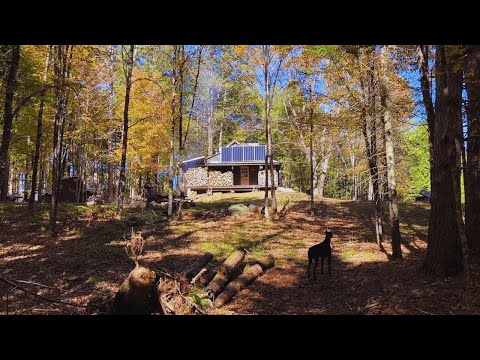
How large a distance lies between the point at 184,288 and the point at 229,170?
3385 centimetres

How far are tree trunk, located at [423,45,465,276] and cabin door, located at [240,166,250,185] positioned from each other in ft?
112

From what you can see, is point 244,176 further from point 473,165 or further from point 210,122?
point 473,165

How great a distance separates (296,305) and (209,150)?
4269cm

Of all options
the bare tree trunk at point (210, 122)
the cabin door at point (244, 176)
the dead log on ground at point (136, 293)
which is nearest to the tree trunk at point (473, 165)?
the dead log on ground at point (136, 293)

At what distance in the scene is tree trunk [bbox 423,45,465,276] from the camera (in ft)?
22.5

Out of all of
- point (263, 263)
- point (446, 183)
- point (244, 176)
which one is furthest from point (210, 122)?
point (446, 183)

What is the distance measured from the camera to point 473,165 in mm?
7910

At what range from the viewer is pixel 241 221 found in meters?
19.8

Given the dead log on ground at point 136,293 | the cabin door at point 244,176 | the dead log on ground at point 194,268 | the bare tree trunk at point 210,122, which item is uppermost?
the bare tree trunk at point 210,122

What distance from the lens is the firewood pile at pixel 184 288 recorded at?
6.00 m

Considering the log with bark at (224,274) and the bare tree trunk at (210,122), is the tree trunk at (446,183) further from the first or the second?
A: the bare tree trunk at (210,122)

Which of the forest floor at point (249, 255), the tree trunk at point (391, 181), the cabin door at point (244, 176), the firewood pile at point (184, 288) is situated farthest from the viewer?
the cabin door at point (244, 176)

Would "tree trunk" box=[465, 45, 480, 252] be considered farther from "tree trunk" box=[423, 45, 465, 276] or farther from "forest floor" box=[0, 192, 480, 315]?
"forest floor" box=[0, 192, 480, 315]
